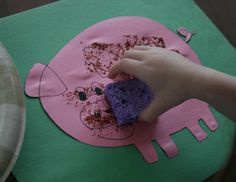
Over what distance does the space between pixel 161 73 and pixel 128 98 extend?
0.22ft

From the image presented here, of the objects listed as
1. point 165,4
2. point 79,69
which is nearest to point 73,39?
point 79,69

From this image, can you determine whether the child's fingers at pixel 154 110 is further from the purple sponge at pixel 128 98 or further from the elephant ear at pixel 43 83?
the elephant ear at pixel 43 83

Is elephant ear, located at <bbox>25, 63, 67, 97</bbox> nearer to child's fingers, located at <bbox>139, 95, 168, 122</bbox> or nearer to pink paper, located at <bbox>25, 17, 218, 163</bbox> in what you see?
pink paper, located at <bbox>25, 17, 218, 163</bbox>

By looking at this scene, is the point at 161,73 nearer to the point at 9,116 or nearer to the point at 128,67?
the point at 128,67

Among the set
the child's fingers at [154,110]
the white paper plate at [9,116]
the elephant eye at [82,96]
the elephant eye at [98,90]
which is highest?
the white paper plate at [9,116]

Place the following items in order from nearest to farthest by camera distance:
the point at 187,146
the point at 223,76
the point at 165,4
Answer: the point at 223,76 → the point at 187,146 → the point at 165,4

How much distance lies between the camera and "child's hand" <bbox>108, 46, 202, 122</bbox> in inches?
18.2

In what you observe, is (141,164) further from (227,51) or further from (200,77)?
(227,51)

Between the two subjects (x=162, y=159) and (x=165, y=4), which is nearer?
(x=162, y=159)

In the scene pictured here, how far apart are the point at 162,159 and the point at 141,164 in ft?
0.10

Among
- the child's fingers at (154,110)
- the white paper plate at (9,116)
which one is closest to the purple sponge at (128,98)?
the child's fingers at (154,110)

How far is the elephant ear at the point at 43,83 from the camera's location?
533 mm

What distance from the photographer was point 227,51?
63 centimetres

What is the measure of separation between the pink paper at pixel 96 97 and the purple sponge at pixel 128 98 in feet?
0.07
